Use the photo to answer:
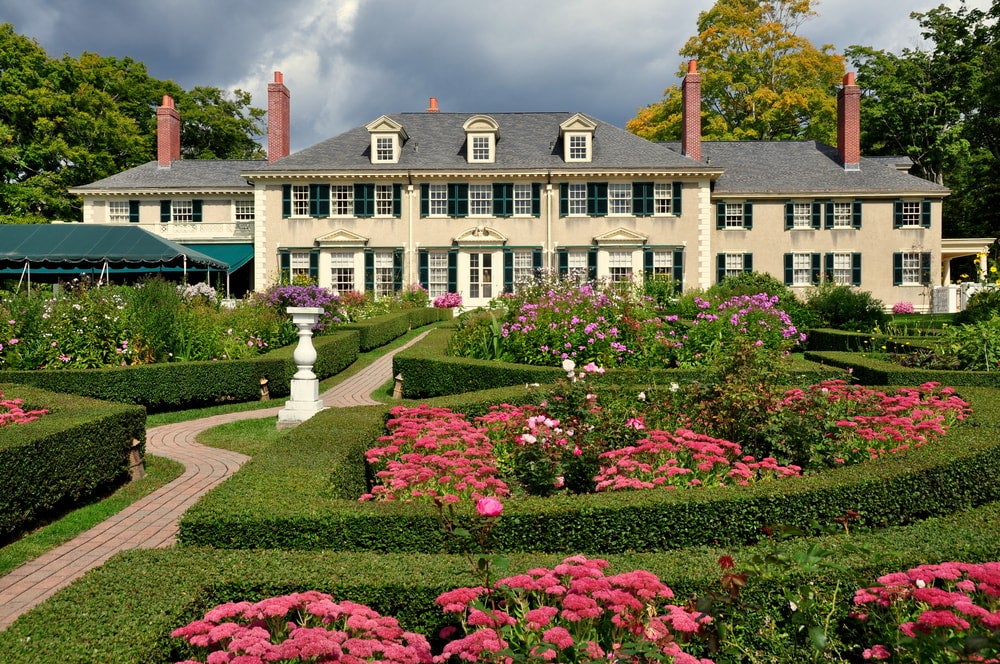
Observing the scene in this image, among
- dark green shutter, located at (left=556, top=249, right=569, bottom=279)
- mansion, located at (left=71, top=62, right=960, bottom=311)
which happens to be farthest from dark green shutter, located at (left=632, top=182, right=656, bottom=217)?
dark green shutter, located at (left=556, top=249, right=569, bottom=279)

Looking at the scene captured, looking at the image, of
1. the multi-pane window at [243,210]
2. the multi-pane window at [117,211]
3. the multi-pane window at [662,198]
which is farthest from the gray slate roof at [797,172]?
the multi-pane window at [117,211]

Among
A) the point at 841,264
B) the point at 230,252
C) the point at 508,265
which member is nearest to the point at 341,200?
the point at 230,252

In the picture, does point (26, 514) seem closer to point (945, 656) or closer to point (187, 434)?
point (187, 434)

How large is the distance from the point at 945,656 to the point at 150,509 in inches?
220

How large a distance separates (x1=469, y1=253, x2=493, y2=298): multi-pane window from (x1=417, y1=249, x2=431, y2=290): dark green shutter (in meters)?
1.71

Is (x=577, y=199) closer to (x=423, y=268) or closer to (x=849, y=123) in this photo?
(x=423, y=268)

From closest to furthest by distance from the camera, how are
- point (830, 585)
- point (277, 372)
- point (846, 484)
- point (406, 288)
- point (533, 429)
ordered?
point (830, 585) → point (846, 484) → point (533, 429) → point (277, 372) → point (406, 288)

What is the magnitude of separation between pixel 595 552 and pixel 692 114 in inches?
1036

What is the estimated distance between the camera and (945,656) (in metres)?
2.25

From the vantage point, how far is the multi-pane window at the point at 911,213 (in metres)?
26.9

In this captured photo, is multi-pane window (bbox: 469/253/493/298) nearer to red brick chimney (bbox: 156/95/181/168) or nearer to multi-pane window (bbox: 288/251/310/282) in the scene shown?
multi-pane window (bbox: 288/251/310/282)

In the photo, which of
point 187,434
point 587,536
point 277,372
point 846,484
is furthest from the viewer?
point 277,372

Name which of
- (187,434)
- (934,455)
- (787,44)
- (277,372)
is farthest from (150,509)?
(787,44)

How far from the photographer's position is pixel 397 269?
87.7 ft
